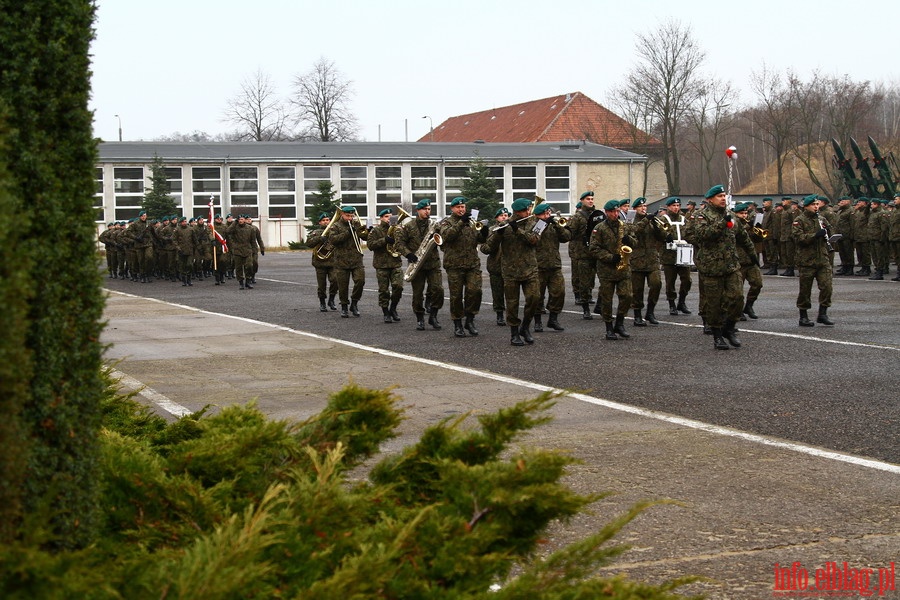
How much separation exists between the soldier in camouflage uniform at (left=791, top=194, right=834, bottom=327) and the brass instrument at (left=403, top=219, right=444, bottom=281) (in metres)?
5.37

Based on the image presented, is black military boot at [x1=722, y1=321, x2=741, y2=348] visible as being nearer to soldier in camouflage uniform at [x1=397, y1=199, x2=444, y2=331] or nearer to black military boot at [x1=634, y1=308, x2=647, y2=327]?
black military boot at [x1=634, y1=308, x2=647, y2=327]

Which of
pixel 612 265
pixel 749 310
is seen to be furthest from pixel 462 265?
pixel 749 310

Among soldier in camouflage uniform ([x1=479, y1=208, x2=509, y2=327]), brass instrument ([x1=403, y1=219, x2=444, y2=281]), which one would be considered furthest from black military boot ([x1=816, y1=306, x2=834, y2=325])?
brass instrument ([x1=403, y1=219, x2=444, y2=281])

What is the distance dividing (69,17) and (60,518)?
101 centimetres

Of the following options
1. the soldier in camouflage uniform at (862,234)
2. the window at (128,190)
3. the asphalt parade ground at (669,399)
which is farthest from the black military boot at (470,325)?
the window at (128,190)

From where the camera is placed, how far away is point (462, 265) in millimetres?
15578

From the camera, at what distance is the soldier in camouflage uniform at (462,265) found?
15.4 m

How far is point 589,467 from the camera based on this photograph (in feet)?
21.9

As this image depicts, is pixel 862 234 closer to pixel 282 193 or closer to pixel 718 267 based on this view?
pixel 718 267

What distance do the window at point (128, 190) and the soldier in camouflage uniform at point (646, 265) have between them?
48.6m

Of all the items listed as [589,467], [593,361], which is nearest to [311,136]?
[593,361]

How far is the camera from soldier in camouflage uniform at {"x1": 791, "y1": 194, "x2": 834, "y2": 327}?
15.5 m

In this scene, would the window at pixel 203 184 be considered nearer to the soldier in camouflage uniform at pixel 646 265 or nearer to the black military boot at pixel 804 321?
the soldier in camouflage uniform at pixel 646 265

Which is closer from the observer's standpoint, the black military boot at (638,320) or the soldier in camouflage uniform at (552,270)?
the soldier in camouflage uniform at (552,270)
